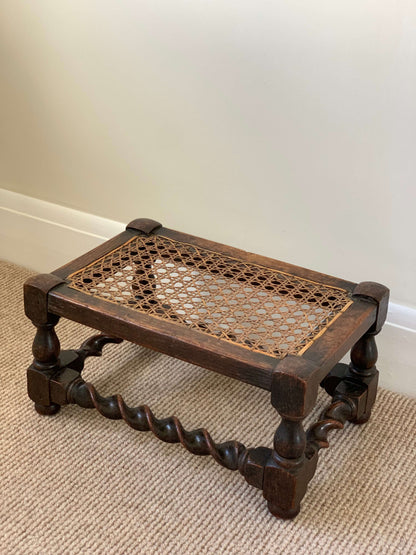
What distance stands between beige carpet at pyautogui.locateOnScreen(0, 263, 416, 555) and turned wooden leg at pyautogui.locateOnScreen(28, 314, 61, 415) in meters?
0.03

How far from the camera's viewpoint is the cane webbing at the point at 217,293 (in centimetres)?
103

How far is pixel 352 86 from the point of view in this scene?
1.14 meters

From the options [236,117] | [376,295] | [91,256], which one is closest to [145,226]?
[91,256]

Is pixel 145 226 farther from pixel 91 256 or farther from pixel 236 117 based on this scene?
pixel 236 117

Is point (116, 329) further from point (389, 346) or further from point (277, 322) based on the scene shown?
point (389, 346)

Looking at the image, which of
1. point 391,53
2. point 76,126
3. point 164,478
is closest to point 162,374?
point 164,478

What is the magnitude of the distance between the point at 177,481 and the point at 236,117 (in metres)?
0.60

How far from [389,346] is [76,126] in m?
0.73

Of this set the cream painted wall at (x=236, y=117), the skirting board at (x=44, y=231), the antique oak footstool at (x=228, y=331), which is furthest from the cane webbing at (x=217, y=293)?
the skirting board at (x=44, y=231)

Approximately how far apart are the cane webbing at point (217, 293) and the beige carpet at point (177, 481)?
175mm

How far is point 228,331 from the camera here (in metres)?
1.02

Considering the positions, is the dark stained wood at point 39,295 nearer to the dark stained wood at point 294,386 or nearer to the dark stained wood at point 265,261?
the dark stained wood at point 265,261

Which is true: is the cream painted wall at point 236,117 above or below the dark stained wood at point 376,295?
above

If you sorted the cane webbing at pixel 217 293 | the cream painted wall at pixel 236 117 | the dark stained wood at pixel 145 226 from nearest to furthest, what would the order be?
the cane webbing at pixel 217 293
the cream painted wall at pixel 236 117
the dark stained wood at pixel 145 226
